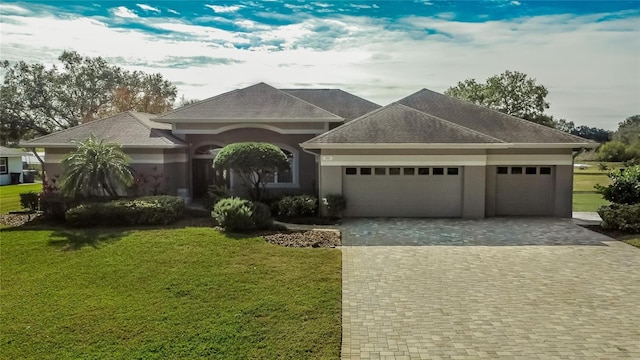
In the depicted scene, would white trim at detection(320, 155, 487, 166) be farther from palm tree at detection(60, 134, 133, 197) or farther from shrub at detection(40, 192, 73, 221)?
shrub at detection(40, 192, 73, 221)

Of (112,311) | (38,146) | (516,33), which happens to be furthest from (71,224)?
(516,33)

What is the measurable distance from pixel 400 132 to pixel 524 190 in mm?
5678

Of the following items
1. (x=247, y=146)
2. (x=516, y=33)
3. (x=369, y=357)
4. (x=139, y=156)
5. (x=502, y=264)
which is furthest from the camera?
(x=139, y=156)

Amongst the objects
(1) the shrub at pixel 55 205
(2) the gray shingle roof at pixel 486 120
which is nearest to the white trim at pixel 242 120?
(2) the gray shingle roof at pixel 486 120

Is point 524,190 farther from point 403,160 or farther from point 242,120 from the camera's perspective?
point 242,120

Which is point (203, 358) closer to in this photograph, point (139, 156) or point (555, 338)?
point (555, 338)

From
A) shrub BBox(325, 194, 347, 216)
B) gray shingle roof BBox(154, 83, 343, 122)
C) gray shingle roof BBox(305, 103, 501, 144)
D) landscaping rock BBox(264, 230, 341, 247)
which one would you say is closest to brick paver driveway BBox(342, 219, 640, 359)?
landscaping rock BBox(264, 230, 341, 247)

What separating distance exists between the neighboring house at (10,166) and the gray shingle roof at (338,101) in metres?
26.3

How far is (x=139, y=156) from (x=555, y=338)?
55.5ft

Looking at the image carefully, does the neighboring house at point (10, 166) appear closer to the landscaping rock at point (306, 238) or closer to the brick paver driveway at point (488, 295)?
the landscaping rock at point (306, 238)

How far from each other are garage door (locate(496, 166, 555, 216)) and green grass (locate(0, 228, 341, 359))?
9301mm

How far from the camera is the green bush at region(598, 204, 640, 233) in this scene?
14219mm

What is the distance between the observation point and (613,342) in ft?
21.6

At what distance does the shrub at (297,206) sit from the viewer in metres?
16.4
